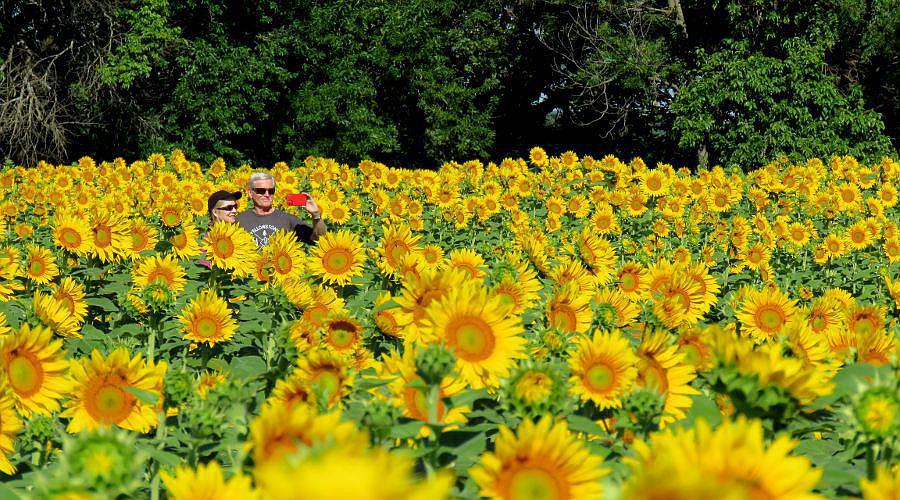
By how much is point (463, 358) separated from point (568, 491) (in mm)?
851

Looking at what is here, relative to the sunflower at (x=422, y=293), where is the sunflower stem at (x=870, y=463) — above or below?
below

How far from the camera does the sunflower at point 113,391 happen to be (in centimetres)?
264

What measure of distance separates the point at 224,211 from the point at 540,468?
20.3 ft

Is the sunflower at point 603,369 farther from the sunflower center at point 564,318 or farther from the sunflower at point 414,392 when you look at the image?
the sunflower center at point 564,318

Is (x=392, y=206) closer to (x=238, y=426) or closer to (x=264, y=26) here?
(x=238, y=426)

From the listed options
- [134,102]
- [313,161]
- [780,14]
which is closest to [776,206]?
[313,161]

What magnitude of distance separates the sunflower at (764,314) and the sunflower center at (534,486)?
311 cm

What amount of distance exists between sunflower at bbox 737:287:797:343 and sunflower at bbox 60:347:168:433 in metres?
3.22

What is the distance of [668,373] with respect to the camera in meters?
2.60

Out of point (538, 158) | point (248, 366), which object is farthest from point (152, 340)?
point (538, 158)

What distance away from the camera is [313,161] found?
543 inches

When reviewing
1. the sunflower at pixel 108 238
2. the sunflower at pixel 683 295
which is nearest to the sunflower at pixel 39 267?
the sunflower at pixel 108 238

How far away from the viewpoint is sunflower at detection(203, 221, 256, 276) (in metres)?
5.41

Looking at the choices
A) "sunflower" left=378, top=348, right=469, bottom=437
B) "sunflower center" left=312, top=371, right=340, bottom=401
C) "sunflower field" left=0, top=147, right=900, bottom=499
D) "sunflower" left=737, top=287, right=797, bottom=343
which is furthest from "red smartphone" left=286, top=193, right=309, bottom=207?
"sunflower" left=378, top=348, right=469, bottom=437
